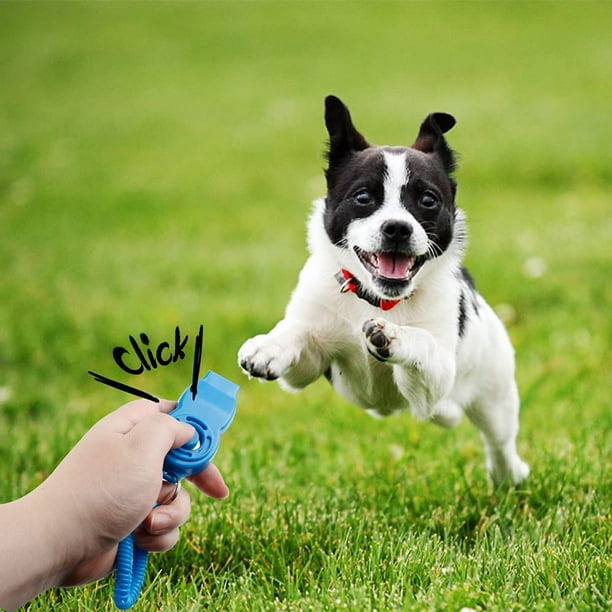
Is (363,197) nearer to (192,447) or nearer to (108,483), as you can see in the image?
(192,447)

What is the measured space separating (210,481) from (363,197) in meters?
1.08

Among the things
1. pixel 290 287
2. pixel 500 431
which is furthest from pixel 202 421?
pixel 290 287

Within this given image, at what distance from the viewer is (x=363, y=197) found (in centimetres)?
289

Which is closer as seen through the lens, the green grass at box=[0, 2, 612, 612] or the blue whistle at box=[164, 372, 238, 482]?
the blue whistle at box=[164, 372, 238, 482]

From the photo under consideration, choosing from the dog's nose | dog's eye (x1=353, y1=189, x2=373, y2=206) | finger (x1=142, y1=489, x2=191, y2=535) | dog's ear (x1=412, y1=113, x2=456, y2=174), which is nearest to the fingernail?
finger (x1=142, y1=489, x2=191, y2=535)

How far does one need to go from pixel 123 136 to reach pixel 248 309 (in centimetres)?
881

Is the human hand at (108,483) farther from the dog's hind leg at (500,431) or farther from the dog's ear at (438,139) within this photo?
the dog's hind leg at (500,431)

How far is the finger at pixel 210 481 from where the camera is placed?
239 centimetres

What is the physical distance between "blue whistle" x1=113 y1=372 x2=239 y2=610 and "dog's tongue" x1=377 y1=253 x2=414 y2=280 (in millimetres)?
682

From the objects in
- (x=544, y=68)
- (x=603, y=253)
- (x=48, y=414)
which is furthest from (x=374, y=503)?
(x=544, y=68)

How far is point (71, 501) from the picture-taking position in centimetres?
206

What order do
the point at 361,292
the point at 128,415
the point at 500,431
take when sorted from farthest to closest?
the point at 500,431, the point at 361,292, the point at 128,415

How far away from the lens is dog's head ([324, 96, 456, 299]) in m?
2.75

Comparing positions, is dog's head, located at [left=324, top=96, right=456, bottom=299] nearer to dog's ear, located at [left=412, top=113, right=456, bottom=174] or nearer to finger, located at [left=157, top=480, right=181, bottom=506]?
dog's ear, located at [left=412, top=113, right=456, bottom=174]
